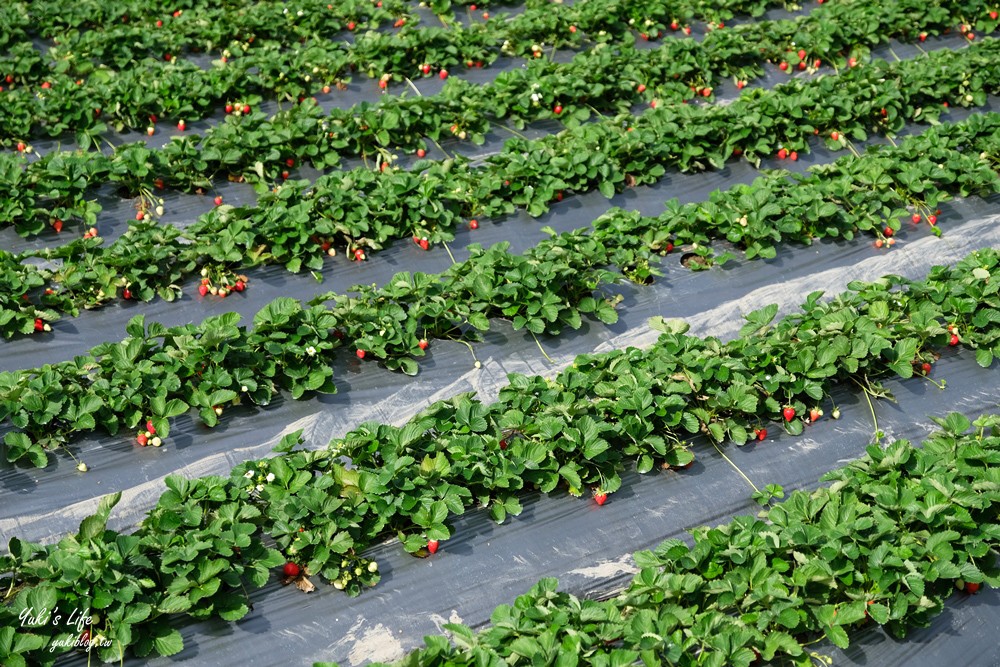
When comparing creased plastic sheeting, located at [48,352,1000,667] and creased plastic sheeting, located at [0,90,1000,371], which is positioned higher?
creased plastic sheeting, located at [0,90,1000,371]

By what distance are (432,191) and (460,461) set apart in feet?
6.50

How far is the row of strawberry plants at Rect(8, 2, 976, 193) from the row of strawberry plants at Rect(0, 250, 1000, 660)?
2266 millimetres

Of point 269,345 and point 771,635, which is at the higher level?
point 269,345

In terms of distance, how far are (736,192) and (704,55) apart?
75.2 inches

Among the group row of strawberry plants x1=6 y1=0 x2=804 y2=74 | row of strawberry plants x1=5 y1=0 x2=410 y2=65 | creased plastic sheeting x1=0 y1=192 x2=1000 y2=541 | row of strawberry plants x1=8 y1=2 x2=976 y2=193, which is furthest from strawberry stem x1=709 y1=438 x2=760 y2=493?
row of strawberry plants x1=5 y1=0 x2=410 y2=65

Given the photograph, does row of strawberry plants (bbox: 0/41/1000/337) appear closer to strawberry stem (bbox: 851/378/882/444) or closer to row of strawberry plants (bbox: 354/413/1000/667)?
strawberry stem (bbox: 851/378/882/444)

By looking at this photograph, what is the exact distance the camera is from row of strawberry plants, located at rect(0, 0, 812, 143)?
6148 mm

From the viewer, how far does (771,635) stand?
341 centimetres

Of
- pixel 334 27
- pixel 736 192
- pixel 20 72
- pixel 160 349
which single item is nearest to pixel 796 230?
pixel 736 192

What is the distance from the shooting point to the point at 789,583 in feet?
11.8

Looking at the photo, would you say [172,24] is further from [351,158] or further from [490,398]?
[490,398]

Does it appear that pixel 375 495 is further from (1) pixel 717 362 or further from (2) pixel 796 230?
(2) pixel 796 230

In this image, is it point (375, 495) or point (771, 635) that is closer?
point (771, 635)

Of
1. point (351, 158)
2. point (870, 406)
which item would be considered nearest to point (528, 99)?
point (351, 158)
